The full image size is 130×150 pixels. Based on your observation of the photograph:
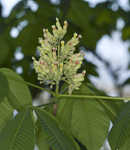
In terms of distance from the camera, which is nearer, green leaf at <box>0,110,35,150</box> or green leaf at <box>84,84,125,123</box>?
green leaf at <box>0,110,35,150</box>

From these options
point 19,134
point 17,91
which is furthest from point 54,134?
point 17,91

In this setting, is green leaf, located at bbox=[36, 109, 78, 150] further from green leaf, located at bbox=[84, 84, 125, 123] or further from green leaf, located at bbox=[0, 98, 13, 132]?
green leaf, located at bbox=[84, 84, 125, 123]

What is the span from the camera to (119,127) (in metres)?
0.90

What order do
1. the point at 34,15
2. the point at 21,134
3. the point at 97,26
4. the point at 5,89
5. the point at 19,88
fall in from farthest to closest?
the point at 97,26
the point at 34,15
the point at 19,88
the point at 5,89
the point at 21,134

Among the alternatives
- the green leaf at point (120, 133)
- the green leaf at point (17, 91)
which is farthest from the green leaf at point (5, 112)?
the green leaf at point (120, 133)

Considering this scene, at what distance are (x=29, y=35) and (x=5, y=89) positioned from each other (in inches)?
34.0

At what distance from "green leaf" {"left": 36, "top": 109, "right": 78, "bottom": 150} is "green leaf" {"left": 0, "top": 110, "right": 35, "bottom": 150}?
49 millimetres

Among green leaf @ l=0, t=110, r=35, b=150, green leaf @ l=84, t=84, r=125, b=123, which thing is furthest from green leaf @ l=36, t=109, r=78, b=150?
green leaf @ l=84, t=84, r=125, b=123

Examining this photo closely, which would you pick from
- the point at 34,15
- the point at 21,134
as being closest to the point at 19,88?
the point at 21,134

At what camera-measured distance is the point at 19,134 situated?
2.81 ft

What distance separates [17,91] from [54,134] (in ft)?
1.13

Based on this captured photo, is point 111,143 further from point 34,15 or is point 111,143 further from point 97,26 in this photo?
point 97,26

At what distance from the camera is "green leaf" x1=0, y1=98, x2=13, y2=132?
995mm

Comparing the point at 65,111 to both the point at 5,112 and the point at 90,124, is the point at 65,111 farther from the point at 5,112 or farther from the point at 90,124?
the point at 5,112
